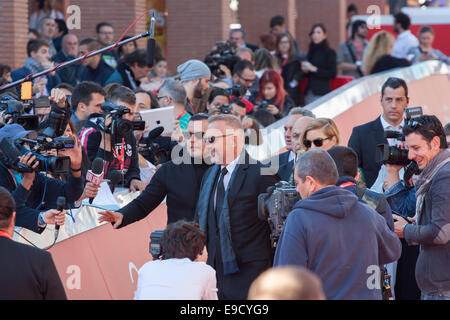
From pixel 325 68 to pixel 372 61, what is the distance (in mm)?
843

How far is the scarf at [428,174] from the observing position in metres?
6.52

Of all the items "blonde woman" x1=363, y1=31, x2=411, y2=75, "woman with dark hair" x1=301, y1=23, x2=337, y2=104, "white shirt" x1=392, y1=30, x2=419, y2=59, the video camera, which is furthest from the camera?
"white shirt" x1=392, y1=30, x2=419, y2=59

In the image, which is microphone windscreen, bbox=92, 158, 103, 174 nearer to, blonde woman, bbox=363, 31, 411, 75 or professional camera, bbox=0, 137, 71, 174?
professional camera, bbox=0, 137, 71, 174

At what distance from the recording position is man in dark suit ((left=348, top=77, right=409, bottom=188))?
29.3 feet

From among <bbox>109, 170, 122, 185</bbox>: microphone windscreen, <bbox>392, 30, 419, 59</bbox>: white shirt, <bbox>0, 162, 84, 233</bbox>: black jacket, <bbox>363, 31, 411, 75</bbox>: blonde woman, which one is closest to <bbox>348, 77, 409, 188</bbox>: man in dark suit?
<bbox>109, 170, 122, 185</bbox>: microphone windscreen

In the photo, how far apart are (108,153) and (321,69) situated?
8.65 meters

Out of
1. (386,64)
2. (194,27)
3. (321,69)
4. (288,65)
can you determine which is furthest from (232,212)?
(194,27)

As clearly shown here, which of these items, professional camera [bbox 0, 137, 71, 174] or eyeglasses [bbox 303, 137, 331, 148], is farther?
eyeglasses [bbox 303, 137, 331, 148]

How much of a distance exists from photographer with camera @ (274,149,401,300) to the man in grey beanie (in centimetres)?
519

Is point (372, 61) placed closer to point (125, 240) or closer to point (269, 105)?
point (269, 105)

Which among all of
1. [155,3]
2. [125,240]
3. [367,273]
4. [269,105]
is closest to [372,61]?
[269,105]

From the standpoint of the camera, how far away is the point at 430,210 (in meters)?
6.52

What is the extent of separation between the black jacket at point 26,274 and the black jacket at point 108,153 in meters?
3.29

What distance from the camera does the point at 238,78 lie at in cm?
1255
